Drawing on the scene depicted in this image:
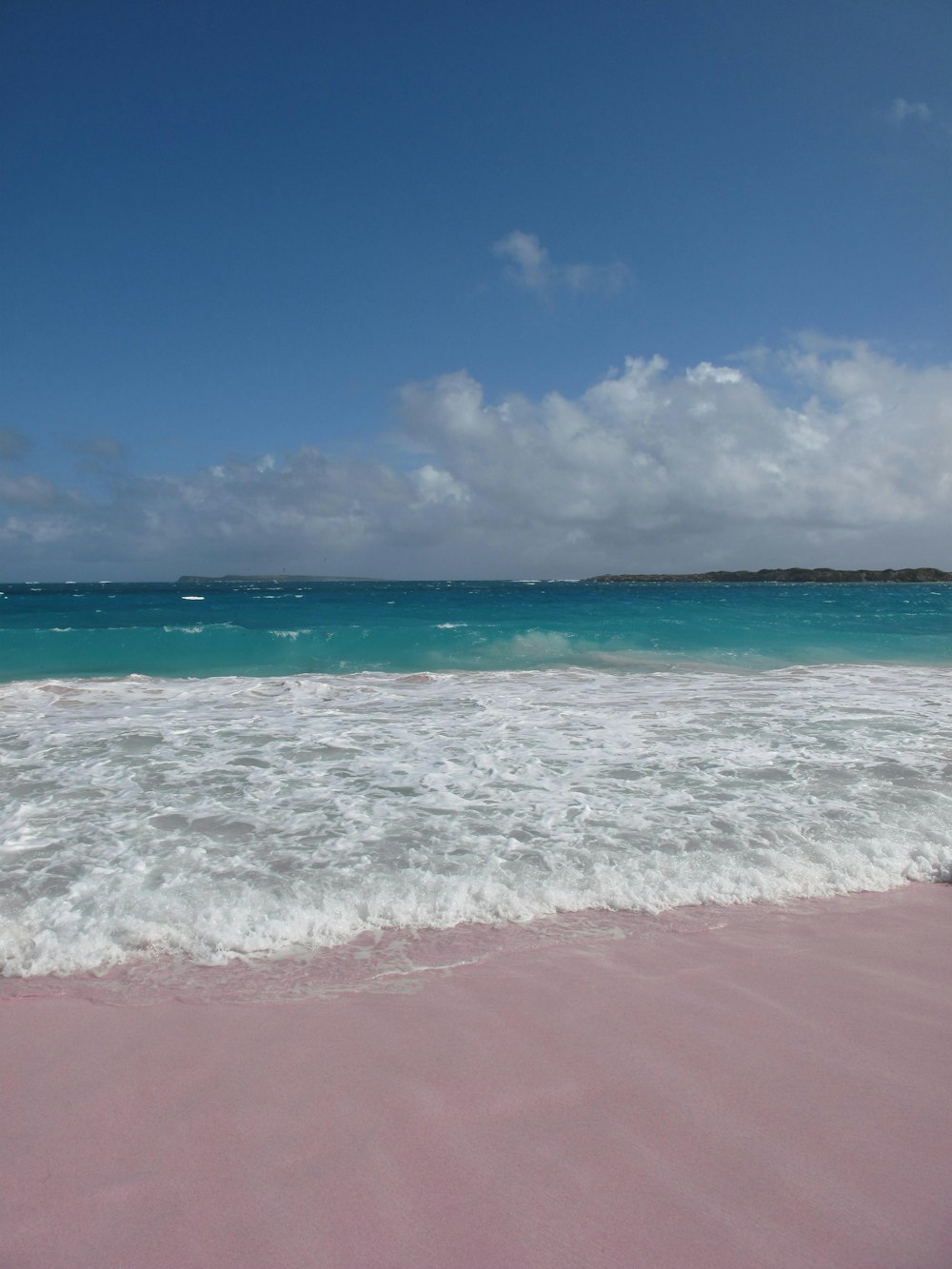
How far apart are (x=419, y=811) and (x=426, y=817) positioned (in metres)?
0.17

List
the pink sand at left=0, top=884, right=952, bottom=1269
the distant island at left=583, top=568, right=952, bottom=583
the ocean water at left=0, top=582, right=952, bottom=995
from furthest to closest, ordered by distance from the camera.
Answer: the distant island at left=583, top=568, right=952, bottom=583
the ocean water at left=0, top=582, right=952, bottom=995
the pink sand at left=0, top=884, right=952, bottom=1269

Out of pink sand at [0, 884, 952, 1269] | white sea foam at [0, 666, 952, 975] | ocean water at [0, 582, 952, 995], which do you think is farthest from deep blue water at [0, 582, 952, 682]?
pink sand at [0, 884, 952, 1269]

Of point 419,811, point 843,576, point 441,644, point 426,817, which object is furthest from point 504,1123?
point 843,576

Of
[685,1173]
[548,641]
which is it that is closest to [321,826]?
[685,1173]

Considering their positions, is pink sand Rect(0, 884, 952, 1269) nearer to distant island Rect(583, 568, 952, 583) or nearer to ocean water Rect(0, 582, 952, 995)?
ocean water Rect(0, 582, 952, 995)

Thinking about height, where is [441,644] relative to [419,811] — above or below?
above

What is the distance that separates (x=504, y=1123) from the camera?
94.4 inches

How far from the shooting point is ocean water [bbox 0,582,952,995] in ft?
12.7

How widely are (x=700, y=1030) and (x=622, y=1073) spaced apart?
480mm

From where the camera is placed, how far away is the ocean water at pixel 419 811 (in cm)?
387

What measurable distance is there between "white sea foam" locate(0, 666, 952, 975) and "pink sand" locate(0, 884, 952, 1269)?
77 cm

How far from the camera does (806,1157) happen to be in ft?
7.40

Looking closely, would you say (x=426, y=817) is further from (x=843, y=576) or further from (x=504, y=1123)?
(x=843, y=576)

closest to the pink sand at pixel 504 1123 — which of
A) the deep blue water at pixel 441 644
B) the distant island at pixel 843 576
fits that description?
the deep blue water at pixel 441 644
